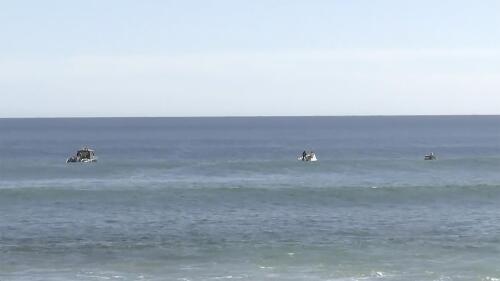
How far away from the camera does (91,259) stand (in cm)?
2892

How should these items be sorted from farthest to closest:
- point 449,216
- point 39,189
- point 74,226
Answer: point 39,189, point 449,216, point 74,226

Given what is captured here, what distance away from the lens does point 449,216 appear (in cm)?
3959

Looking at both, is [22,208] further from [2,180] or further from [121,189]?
[2,180]

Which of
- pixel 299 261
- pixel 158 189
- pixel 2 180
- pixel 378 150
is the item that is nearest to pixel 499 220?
pixel 299 261

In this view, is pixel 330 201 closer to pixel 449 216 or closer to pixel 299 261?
pixel 449 216

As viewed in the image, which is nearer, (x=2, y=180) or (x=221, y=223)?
(x=221, y=223)

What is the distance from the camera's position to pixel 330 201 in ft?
149

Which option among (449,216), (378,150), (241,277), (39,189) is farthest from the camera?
(378,150)

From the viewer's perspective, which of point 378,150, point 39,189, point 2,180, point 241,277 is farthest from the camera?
point 378,150

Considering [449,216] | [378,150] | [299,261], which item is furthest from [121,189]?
[378,150]

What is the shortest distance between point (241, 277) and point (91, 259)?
5.75 m

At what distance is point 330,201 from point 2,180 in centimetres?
2549

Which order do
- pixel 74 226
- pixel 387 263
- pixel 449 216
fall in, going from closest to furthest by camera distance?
pixel 387 263 → pixel 74 226 → pixel 449 216

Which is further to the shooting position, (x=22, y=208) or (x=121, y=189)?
(x=121, y=189)
